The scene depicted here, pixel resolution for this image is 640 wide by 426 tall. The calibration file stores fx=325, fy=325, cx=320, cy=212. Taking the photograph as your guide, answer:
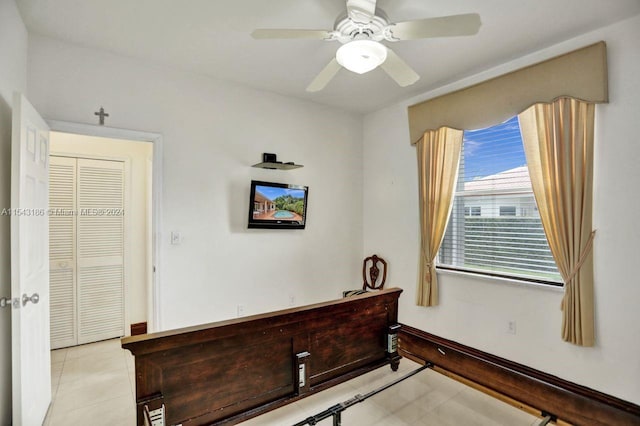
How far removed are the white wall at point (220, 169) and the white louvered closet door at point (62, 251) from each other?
1.23m

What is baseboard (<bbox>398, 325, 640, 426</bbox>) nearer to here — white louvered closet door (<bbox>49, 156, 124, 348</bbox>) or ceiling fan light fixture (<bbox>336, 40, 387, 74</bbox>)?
ceiling fan light fixture (<bbox>336, 40, 387, 74</bbox>)

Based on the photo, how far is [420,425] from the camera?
79.6 inches

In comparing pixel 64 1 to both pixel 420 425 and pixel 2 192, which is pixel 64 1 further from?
pixel 420 425

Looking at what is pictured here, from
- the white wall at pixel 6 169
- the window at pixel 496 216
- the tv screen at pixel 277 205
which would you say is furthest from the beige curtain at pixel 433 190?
the white wall at pixel 6 169

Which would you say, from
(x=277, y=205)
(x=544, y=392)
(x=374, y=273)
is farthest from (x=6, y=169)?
(x=374, y=273)

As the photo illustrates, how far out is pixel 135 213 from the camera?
3.86 metres

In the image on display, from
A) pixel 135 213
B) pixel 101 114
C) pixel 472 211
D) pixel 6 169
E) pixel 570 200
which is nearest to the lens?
pixel 6 169

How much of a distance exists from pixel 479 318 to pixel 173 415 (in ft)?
8.76

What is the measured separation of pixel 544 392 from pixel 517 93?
228cm

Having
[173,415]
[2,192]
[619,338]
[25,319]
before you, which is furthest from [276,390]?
[619,338]

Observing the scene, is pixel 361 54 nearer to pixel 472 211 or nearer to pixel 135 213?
pixel 472 211

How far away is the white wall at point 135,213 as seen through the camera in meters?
3.76

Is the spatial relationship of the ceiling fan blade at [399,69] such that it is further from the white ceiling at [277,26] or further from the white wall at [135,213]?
the white wall at [135,213]

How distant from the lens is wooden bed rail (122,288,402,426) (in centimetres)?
145
